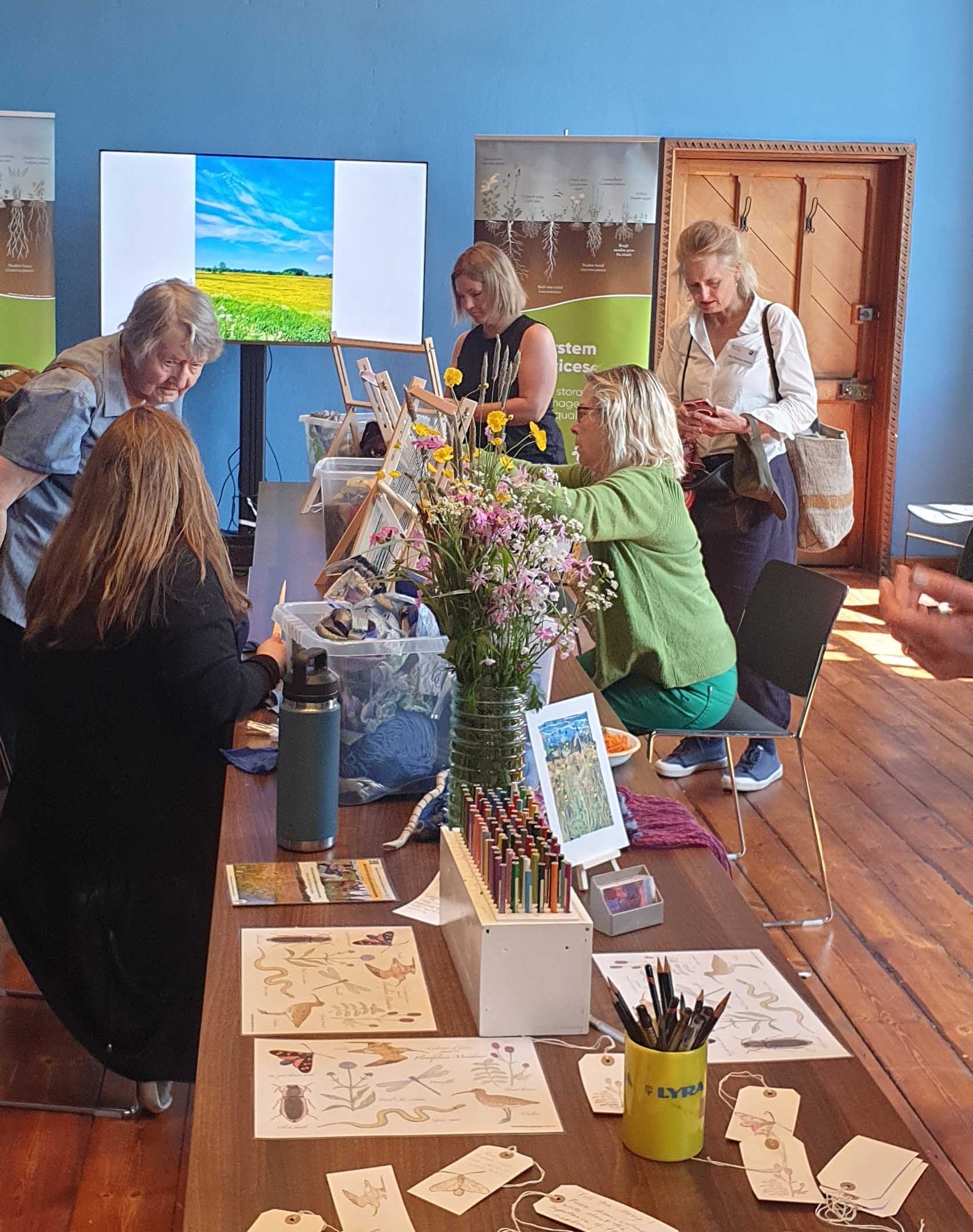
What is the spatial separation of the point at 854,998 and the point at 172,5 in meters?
6.07

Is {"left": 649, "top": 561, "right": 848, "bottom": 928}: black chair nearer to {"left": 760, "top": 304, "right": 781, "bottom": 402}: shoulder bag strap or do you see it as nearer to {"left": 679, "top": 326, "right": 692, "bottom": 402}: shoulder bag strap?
{"left": 760, "top": 304, "right": 781, "bottom": 402}: shoulder bag strap

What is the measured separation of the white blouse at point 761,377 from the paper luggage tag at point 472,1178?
9.74 feet

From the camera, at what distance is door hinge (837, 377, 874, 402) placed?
7.79 meters

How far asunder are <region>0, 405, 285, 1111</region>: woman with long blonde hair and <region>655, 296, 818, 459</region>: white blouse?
2.04 meters

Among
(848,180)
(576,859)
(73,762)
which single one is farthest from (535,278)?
(576,859)

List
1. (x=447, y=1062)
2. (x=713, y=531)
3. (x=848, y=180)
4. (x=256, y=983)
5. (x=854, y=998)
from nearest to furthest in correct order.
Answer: (x=447, y=1062), (x=256, y=983), (x=854, y=998), (x=713, y=531), (x=848, y=180)

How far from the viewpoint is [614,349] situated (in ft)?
23.4

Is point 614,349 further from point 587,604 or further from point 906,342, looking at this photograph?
point 587,604

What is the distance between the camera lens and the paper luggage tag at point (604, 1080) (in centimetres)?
124

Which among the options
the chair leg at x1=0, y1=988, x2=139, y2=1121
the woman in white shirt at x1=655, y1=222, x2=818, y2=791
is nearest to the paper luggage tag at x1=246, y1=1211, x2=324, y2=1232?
the chair leg at x1=0, y1=988, x2=139, y2=1121

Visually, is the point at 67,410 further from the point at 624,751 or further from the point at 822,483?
the point at 822,483

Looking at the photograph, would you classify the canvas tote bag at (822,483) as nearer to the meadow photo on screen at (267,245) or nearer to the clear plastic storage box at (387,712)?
the clear plastic storage box at (387,712)

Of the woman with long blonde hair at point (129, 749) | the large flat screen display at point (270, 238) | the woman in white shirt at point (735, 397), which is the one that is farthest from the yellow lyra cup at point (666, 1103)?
the large flat screen display at point (270, 238)

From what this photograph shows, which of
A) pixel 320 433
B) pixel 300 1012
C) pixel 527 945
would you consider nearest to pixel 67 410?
pixel 320 433
